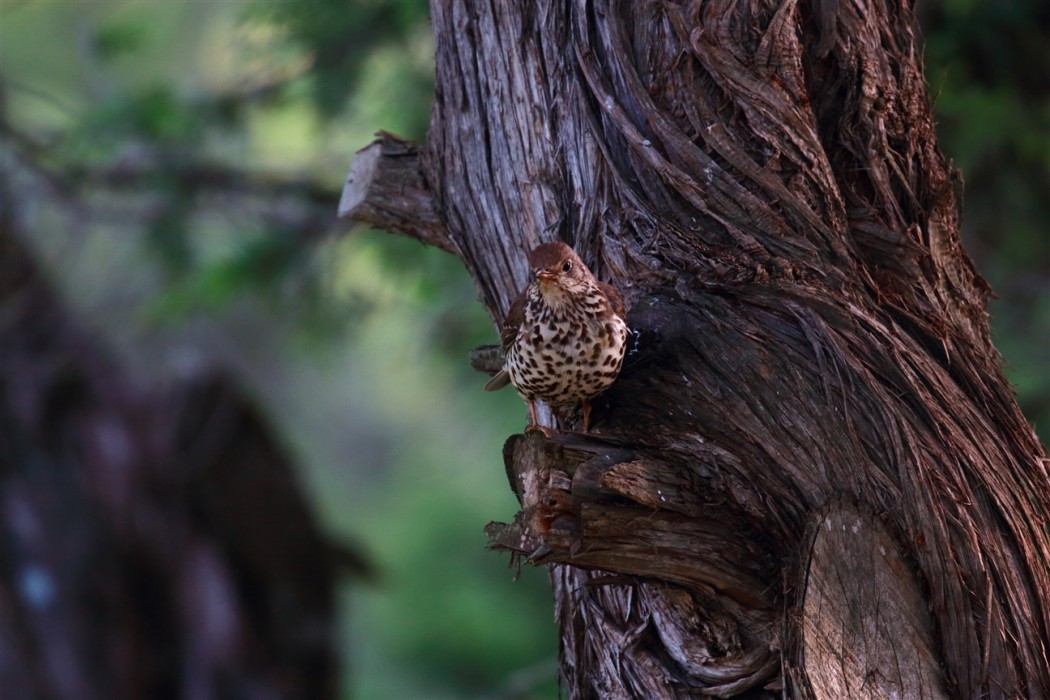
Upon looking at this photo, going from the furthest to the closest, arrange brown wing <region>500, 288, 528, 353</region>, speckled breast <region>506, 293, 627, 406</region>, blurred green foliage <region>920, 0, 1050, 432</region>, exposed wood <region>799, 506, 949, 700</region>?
1. blurred green foliage <region>920, 0, 1050, 432</region>
2. brown wing <region>500, 288, 528, 353</region>
3. speckled breast <region>506, 293, 627, 406</region>
4. exposed wood <region>799, 506, 949, 700</region>

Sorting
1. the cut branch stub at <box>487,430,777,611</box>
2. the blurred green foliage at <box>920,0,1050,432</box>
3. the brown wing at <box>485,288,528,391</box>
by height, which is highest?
the blurred green foliage at <box>920,0,1050,432</box>

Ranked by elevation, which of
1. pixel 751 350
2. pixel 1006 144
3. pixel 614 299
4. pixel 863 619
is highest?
pixel 1006 144

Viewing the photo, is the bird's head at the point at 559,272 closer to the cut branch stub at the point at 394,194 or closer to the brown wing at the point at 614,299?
the brown wing at the point at 614,299

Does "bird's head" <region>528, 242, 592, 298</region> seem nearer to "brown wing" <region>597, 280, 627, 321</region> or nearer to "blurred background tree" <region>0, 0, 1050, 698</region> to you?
"brown wing" <region>597, 280, 627, 321</region>

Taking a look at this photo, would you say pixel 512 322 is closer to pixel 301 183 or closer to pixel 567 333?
pixel 567 333

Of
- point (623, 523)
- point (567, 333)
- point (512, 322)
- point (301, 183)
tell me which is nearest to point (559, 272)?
point (567, 333)

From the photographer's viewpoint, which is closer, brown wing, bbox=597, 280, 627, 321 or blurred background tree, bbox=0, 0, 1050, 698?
brown wing, bbox=597, 280, 627, 321

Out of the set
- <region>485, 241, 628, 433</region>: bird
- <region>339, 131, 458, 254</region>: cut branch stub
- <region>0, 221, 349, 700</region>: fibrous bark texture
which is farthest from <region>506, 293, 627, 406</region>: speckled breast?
<region>0, 221, 349, 700</region>: fibrous bark texture

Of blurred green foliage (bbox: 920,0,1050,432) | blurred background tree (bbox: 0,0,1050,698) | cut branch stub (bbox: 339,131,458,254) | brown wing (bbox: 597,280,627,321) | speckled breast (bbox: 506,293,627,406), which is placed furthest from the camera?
blurred background tree (bbox: 0,0,1050,698)
